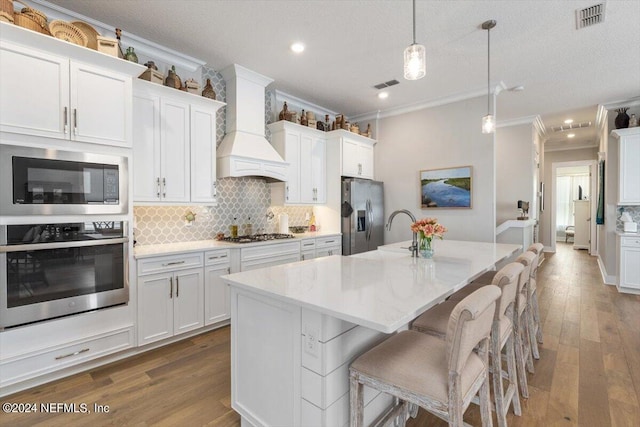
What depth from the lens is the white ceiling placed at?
262cm

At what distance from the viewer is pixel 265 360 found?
1.64 metres

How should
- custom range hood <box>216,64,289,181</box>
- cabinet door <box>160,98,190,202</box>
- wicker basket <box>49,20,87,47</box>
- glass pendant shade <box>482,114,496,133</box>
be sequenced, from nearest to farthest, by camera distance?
wicker basket <box>49,20,87,47</box>
cabinet door <box>160,98,190,202</box>
glass pendant shade <box>482,114,496,133</box>
custom range hood <box>216,64,289,181</box>

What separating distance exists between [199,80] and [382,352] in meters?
3.54

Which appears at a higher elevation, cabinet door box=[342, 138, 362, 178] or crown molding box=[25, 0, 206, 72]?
crown molding box=[25, 0, 206, 72]

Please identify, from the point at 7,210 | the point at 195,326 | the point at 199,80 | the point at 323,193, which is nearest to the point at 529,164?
the point at 323,193

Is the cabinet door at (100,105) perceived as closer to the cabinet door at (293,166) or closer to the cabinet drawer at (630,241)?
the cabinet door at (293,166)

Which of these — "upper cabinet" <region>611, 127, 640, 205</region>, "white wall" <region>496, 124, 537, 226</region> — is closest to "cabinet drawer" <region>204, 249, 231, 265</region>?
"white wall" <region>496, 124, 537, 226</region>

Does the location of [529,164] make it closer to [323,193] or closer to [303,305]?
[323,193]

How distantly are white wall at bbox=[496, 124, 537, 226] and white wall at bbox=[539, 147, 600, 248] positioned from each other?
277 cm

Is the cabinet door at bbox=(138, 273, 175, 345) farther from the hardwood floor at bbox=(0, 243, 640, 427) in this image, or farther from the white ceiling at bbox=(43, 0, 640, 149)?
the white ceiling at bbox=(43, 0, 640, 149)

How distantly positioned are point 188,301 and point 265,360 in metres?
1.73

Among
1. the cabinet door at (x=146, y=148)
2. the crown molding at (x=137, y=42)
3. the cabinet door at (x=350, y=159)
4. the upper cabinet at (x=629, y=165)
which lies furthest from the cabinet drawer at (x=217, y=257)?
the upper cabinet at (x=629, y=165)

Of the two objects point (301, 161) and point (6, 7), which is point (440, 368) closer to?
point (6, 7)

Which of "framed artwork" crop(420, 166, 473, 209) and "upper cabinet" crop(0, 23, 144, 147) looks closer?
"upper cabinet" crop(0, 23, 144, 147)
